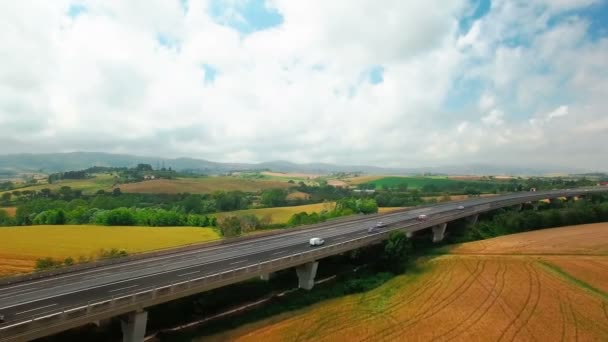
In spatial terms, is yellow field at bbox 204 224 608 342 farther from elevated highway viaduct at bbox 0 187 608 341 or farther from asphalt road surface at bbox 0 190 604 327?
asphalt road surface at bbox 0 190 604 327

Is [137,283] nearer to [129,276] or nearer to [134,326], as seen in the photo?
[129,276]

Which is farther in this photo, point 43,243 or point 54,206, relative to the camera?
point 54,206

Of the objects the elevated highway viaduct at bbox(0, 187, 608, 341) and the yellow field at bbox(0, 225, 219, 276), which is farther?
the yellow field at bbox(0, 225, 219, 276)

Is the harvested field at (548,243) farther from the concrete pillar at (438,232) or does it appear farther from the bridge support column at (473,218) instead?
the bridge support column at (473,218)

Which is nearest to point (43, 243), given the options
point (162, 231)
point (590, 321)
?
point (162, 231)

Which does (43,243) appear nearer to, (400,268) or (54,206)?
(54,206)

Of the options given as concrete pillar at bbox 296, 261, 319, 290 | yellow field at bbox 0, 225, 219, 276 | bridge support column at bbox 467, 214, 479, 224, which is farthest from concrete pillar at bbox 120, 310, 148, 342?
bridge support column at bbox 467, 214, 479, 224

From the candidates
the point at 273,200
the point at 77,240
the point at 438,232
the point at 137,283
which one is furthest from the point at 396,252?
the point at 273,200
